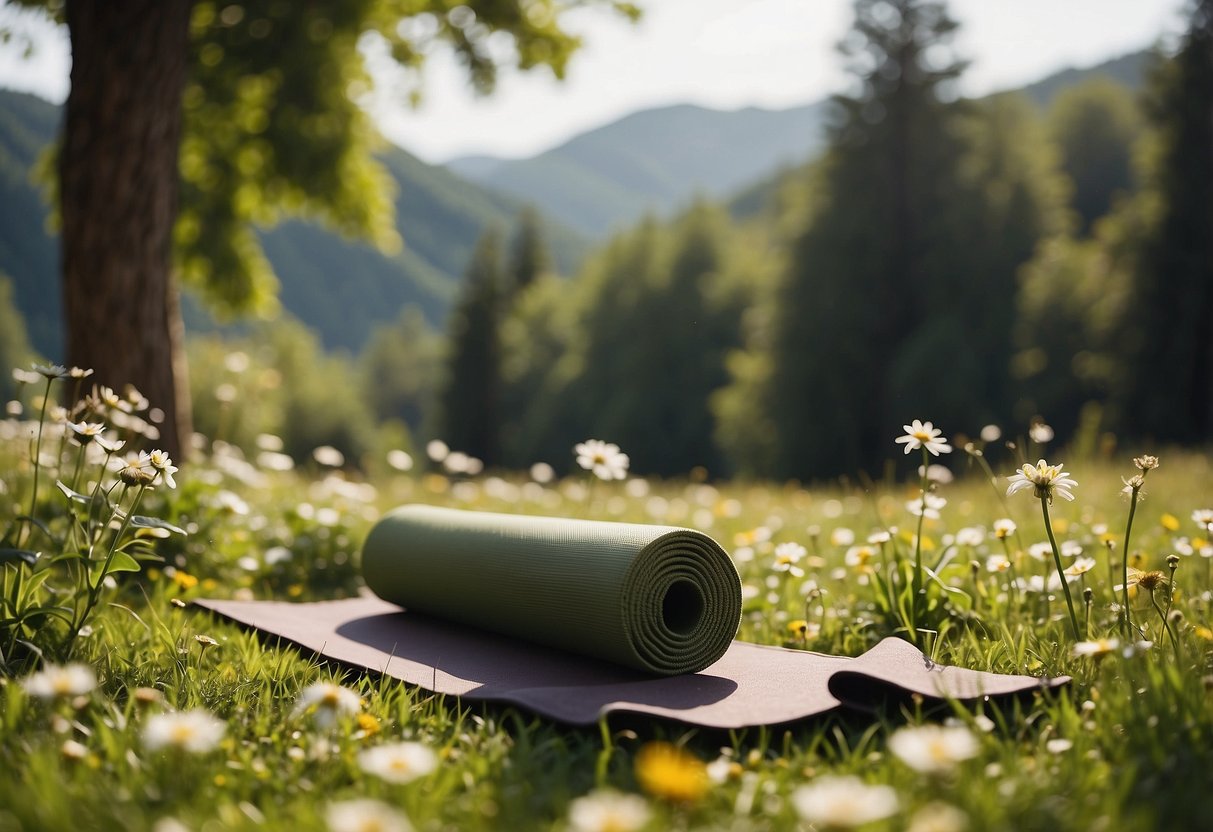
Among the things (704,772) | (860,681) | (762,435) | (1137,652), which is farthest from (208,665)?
(762,435)

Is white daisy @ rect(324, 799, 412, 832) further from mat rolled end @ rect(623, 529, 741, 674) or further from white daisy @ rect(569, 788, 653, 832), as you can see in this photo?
mat rolled end @ rect(623, 529, 741, 674)

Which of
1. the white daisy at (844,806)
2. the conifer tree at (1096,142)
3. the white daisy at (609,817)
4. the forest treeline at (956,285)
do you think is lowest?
the white daisy at (609,817)

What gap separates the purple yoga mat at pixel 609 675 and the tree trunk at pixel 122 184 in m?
3.38

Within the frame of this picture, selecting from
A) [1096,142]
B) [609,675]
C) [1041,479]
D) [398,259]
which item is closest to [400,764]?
[609,675]

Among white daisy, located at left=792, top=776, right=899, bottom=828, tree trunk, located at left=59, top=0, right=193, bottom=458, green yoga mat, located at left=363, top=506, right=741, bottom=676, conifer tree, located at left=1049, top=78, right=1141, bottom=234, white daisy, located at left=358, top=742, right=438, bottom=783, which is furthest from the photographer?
conifer tree, located at left=1049, top=78, right=1141, bottom=234

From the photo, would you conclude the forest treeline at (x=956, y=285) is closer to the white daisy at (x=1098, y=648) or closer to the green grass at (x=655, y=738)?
the green grass at (x=655, y=738)

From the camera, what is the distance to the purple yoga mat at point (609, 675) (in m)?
2.51

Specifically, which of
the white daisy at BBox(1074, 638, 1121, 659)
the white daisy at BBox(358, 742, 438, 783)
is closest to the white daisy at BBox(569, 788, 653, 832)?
the white daisy at BBox(358, 742, 438, 783)

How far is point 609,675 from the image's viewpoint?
308 cm

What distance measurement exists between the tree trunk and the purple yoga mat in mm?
3385

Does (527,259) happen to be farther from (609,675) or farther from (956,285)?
(609,675)

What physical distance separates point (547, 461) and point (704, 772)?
38.3 metres

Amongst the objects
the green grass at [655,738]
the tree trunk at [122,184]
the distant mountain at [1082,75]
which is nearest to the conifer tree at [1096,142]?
the tree trunk at [122,184]

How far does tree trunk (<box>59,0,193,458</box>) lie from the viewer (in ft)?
20.4
